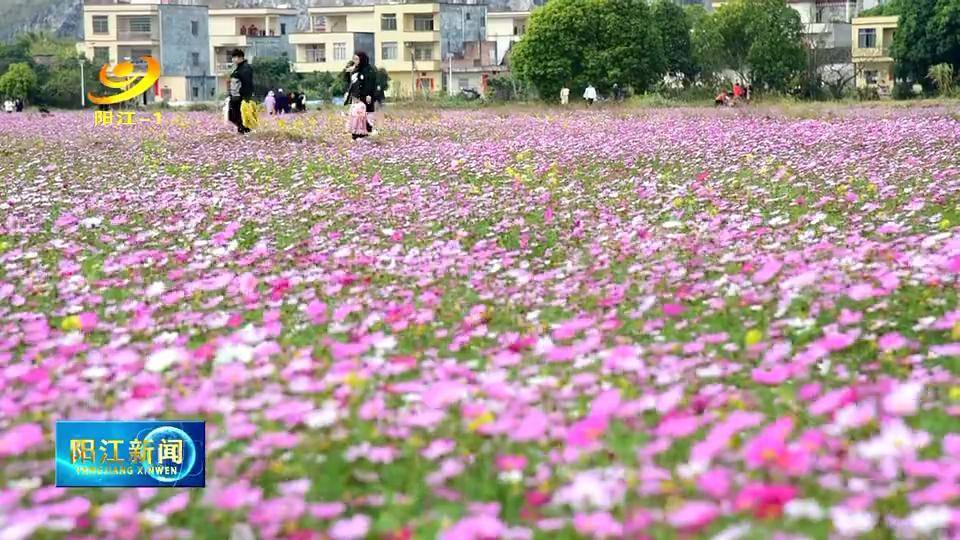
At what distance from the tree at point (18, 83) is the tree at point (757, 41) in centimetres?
2968

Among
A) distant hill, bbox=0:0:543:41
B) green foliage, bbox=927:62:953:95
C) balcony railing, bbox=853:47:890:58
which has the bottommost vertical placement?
green foliage, bbox=927:62:953:95

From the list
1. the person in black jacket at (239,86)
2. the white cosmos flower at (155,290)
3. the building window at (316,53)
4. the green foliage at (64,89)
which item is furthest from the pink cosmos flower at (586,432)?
the building window at (316,53)

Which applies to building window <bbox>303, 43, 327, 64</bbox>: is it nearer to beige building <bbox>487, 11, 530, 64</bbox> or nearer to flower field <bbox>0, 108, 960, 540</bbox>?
beige building <bbox>487, 11, 530, 64</bbox>

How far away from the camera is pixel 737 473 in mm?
2469

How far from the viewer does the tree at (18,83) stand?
58469mm

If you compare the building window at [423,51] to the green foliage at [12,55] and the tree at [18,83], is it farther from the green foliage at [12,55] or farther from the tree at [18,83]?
the tree at [18,83]

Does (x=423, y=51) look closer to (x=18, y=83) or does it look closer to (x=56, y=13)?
(x=18, y=83)

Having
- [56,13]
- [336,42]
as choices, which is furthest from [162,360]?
[56,13]

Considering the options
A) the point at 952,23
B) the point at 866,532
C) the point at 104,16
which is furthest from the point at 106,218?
the point at 104,16

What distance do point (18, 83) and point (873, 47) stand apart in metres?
38.7

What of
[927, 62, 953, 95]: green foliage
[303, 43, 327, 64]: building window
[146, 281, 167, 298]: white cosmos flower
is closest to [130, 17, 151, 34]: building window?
[303, 43, 327, 64]: building window

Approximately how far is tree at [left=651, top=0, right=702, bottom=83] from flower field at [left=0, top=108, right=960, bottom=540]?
48.7 meters

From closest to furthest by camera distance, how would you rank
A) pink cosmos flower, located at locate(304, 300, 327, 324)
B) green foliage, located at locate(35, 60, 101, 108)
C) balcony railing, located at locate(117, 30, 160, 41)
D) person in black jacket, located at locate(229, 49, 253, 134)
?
pink cosmos flower, located at locate(304, 300, 327, 324), person in black jacket, located at locate(229, 49, 253, 134), green foliage, located at locate(35, 60, 101, 108), balcony railing, located at locate(117, 30, 160, 41)

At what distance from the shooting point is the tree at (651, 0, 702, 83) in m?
56.0
